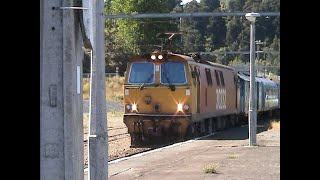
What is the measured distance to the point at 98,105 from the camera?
6656 mm

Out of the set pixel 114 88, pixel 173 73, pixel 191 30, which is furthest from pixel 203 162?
pixel 191 30

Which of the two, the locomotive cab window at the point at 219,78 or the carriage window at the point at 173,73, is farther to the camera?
the locomotive cab window at the point at 219,78

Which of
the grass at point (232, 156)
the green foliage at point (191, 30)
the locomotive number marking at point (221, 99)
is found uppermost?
the green foliage at point (191, 30)

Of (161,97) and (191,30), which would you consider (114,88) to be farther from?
(191,30)

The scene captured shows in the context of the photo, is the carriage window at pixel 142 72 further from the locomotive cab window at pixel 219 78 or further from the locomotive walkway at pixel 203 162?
the locomotive cab window at pixel 219 78

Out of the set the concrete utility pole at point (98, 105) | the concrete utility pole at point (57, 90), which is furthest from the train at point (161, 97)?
the concrete utility pole at point (57, 90)

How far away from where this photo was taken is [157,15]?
1619 cm

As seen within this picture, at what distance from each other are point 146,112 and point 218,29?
73744 mm

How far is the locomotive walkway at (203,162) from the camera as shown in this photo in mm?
12477

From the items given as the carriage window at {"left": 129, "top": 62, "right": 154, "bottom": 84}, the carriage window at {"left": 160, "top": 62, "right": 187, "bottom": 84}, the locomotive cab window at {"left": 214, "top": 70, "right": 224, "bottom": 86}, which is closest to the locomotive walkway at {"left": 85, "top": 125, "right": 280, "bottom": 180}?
the carriage window at {"left": 160, "top": 62, "right": 187, "bottom": 84}

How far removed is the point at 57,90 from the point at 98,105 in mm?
901

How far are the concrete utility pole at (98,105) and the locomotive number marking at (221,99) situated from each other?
20.3 metres

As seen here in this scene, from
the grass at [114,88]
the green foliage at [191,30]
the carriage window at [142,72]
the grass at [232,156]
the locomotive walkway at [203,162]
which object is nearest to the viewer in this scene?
the locomotive walkway at [203,162]
